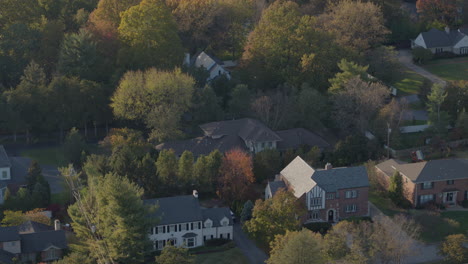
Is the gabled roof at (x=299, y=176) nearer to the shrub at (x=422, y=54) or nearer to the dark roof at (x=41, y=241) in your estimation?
the dark roof at (x=41, y=241)

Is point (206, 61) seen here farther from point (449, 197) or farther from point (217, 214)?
point (449, 197)

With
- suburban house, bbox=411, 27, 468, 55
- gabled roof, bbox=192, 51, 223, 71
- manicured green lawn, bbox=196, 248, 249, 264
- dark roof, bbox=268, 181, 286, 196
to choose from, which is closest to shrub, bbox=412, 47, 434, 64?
suburban house, bbox=411, 27, 468, 55

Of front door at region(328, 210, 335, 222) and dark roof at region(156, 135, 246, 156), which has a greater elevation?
dark roof at region(156, 135, 246, 156)

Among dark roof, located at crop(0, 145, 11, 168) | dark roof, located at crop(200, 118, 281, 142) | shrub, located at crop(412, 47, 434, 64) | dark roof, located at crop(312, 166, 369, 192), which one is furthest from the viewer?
shrub, located at crop(412, 47, 434, 64)

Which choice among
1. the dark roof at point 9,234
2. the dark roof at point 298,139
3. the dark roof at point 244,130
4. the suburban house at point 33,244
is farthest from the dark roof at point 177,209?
the dark roof at point 298,139

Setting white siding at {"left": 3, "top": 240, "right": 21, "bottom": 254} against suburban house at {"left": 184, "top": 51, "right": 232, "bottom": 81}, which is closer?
white siding at {"left": 3, "top": 240, "right": 21, "bottom": 254}

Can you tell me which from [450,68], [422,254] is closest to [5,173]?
[422,254]

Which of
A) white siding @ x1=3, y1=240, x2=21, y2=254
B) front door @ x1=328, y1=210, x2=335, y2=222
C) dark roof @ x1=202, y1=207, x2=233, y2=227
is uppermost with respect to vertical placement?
dark roof @ x1=202, y1=207, x2=233, y2=227

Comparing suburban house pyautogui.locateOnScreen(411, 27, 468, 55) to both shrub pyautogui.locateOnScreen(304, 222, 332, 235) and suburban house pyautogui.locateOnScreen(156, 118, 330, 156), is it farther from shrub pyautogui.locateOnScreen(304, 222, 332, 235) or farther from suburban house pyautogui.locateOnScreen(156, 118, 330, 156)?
shrub pyautogui.locateOnScreen(304, 222, 332, 235)
